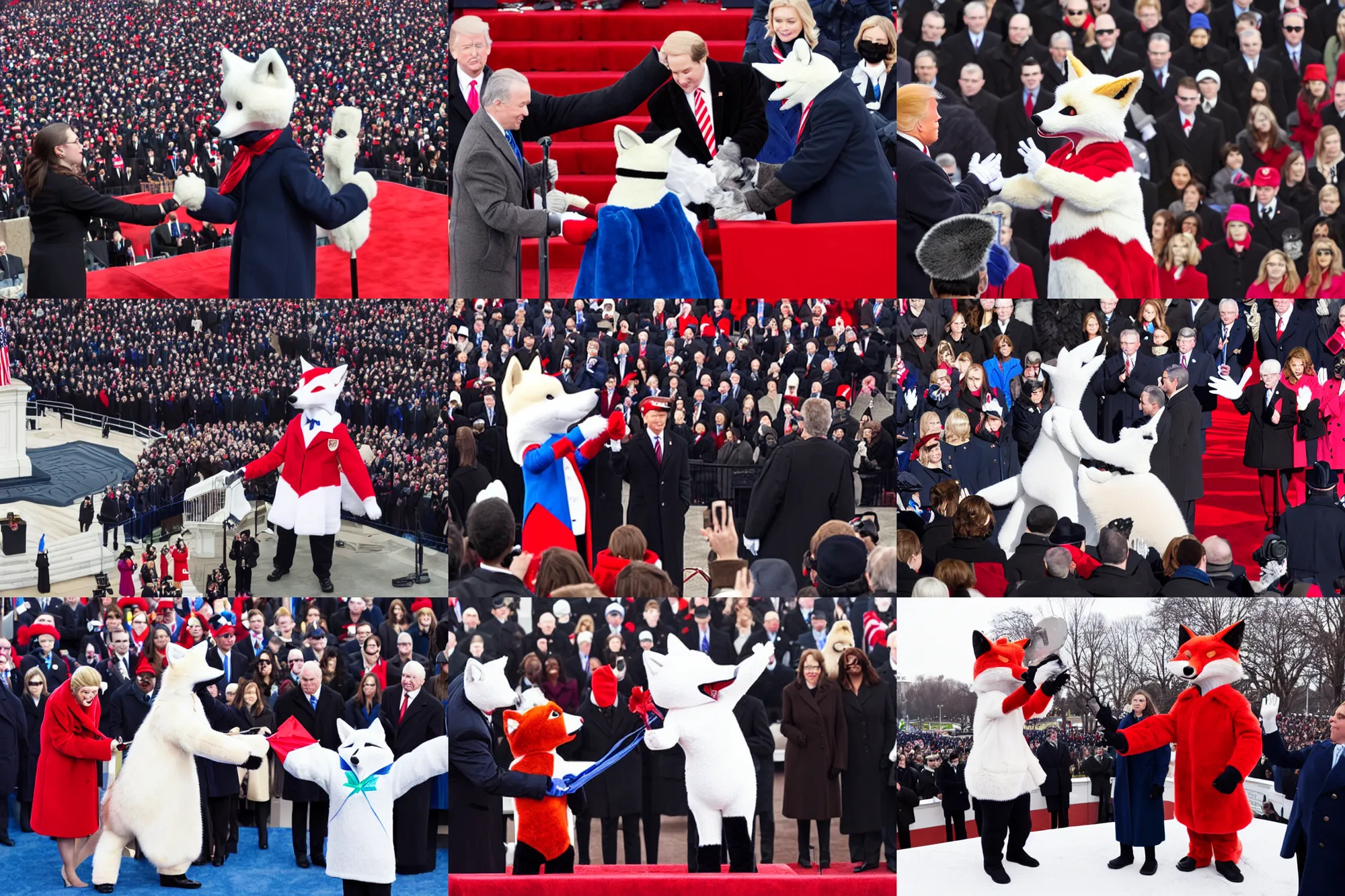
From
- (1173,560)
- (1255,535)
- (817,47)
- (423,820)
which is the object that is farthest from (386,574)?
(1255,535)

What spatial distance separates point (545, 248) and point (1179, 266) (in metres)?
4.32

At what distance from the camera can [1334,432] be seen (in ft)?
32.3

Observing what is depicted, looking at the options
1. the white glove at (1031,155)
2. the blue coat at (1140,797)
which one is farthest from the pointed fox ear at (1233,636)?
the white glove at (1031,155)

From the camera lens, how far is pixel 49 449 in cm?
982

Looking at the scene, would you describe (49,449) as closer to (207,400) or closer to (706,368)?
(207,400)

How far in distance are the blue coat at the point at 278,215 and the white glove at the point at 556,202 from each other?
1.23m

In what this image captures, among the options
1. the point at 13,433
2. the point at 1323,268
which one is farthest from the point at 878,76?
the point at 13,433

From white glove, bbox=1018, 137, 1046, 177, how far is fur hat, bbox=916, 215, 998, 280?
0.43m

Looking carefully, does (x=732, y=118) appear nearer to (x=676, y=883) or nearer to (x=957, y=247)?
(x=957, y=247)

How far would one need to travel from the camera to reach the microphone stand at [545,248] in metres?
9.56

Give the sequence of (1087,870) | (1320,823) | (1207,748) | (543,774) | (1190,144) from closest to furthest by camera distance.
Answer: (1320,823)
(543,774)
(1207,748)
(1087,870)
(1190,144)

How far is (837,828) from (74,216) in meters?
6.57

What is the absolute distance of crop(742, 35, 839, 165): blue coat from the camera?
9.65 metres

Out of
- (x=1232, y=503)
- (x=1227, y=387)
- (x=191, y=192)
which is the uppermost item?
(x=191, y=192)
